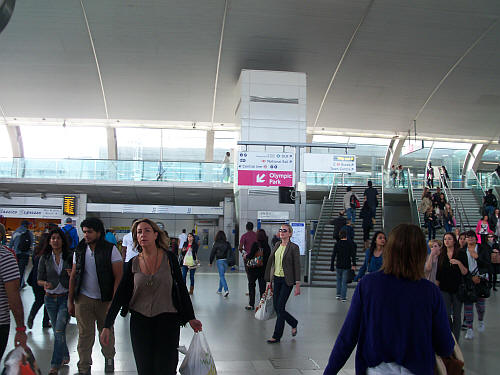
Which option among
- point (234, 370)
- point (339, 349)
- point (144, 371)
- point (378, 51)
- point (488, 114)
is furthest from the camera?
point (488, 114)

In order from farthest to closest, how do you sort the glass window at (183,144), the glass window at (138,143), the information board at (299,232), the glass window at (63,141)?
the glass window at (183,144) → the glass window at (138,143) → the glass window at (63,141) → the information board at (299,232)

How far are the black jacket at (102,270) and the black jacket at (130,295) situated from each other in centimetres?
108

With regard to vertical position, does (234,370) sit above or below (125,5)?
below

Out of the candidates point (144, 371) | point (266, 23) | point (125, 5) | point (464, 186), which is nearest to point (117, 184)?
point (125, 5)

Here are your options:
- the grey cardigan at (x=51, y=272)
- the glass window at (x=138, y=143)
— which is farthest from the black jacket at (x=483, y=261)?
the glass window at (x=138, y=143)

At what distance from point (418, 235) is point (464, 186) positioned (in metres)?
23.9

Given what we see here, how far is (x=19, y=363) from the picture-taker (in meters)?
2.97

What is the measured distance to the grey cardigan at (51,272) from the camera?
219 inches

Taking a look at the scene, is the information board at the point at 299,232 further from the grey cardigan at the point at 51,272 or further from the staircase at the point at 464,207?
the grey cardigan at the point at 51,272

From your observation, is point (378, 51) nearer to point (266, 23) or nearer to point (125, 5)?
point (266, 23)

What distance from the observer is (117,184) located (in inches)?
1018

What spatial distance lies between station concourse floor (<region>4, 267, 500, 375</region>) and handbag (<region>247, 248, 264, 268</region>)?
2.94ft

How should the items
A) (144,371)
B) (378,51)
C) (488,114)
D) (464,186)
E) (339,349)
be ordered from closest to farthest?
1. (339,349)
2. (144,371)
3. (378,51)
4. (464,186)
5. (488,114)

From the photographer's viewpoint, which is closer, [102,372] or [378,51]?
[102,372]
